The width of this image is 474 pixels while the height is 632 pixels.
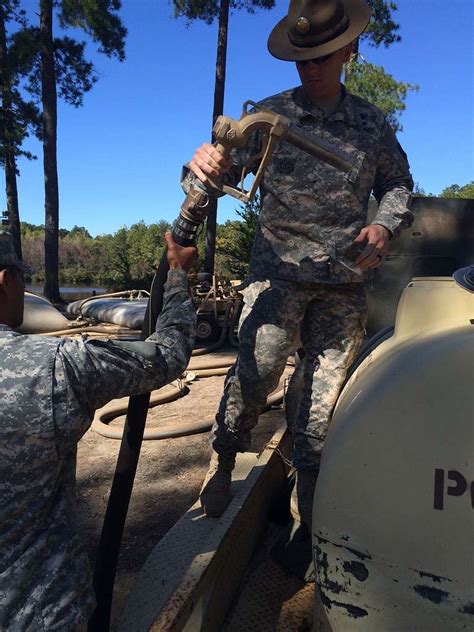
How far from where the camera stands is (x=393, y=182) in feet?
7.95

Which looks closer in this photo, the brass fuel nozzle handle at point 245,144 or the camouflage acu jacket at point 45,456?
the camouflage acu jacket at point 45,456

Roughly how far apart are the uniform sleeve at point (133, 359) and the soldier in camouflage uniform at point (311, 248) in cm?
67

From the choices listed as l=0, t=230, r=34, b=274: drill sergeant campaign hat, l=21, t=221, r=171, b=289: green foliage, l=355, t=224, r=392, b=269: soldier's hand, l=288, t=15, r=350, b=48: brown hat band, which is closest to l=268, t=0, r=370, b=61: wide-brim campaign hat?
l=288, t=15, r=350, b=48: brown hat band

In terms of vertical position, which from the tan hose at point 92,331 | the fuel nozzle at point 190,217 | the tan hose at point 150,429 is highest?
the fuel nozzle at point 190,217

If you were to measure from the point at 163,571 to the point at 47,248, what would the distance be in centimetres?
1523

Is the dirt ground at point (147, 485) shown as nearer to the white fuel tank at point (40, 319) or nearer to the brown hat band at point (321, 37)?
the brown hat band at point (321, 37)

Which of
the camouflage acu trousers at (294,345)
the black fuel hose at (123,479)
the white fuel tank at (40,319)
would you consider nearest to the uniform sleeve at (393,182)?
the camouflage acu trousers at (294,345)

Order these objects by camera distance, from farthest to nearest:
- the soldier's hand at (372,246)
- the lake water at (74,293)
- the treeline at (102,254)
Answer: the treeline at (102,254) → the lake water at (74,293) → the soldier's hand at (372,246)

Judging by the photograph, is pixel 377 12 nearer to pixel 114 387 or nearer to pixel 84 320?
pixel 84 320

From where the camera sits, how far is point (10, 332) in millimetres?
1444

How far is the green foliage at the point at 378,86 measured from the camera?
14438 mm

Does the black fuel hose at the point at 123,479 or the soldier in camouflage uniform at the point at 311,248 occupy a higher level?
the soldier in camouflage uniform at the point at 311,248

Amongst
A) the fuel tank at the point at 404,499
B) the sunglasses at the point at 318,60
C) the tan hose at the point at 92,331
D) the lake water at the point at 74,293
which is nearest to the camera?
the fuel tank at the point at 404,499

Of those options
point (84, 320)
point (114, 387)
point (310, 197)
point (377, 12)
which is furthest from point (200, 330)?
point (377, 12)
